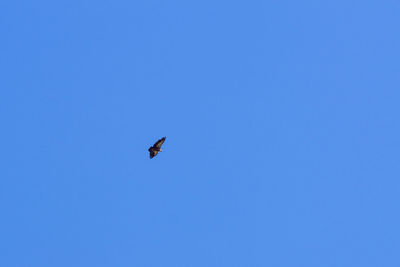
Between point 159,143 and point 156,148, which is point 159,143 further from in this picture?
point 156,148

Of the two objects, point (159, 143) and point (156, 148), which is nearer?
point (159, 143)

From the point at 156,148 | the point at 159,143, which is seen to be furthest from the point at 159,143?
the point at 156,148

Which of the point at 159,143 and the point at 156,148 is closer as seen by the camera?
the point at 159,143

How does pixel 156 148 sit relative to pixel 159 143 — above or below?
below

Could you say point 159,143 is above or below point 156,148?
above

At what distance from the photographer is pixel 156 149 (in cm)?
3284
